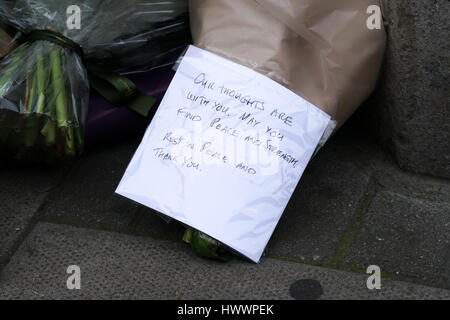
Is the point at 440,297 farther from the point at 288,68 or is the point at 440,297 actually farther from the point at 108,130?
the point at 108,130

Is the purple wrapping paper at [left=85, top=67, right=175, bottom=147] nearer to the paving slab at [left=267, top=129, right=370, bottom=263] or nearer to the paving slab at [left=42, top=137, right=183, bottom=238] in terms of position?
the paving slab at [left=42, top=137, right=183, bottom=238]

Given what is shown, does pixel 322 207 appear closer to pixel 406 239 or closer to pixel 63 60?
pixel 406 239

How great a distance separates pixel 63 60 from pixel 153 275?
78 cm

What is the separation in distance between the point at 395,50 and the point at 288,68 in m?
0.38

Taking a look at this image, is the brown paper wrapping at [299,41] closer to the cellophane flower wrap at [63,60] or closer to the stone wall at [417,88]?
the stone wall at [417,88]

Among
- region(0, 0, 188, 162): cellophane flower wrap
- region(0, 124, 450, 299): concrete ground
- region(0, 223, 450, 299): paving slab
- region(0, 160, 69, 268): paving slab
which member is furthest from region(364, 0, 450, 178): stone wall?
region(0, 160, 69, 268): paving slab

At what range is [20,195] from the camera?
7.98ft

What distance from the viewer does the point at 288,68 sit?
2186mm

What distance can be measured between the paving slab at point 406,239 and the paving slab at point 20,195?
100cm

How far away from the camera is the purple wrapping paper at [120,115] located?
252cm

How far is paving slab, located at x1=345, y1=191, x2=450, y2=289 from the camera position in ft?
6.92

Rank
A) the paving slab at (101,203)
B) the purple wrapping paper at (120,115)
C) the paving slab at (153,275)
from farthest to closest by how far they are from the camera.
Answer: the purple wrapping paper at (120,115) < the paving slab at (101,203) < the paving slab at (153,275)

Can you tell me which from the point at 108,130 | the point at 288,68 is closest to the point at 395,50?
the point at 288,68

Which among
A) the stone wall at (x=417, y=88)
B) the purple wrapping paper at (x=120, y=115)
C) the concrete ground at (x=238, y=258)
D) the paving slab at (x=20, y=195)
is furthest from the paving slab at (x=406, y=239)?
the paving slab at (x=20, y=195)
